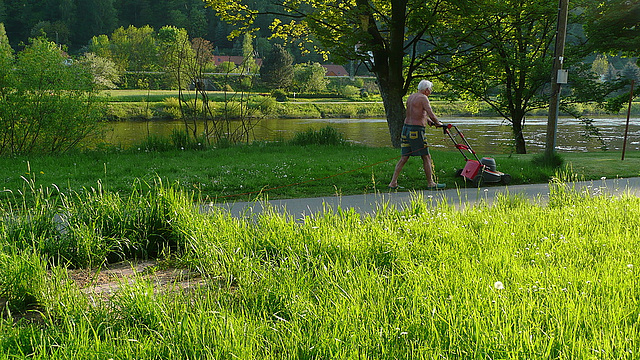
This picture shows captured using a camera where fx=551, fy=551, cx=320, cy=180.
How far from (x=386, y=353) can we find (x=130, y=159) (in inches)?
408

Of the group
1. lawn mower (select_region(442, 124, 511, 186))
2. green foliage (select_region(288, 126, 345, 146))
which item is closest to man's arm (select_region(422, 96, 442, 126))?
lawn mower (select_region(442, 124, 511, 186))

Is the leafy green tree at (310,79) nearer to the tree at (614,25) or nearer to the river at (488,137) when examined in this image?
the river at (488,137)

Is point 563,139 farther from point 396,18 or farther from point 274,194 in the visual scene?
point 274,194

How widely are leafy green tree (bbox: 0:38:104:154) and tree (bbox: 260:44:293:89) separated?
191 feet

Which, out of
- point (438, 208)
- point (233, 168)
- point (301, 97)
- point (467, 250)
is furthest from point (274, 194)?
point (301, 97)

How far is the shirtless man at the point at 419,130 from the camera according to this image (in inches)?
377

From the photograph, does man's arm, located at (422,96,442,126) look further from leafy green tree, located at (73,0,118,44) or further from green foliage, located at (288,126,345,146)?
leafy green tree, located at (73,0,118,44)

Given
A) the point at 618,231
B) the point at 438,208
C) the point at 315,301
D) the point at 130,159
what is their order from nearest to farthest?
the point at 315,301
the point at 618,231
the point at 438,208
the point at 130,159

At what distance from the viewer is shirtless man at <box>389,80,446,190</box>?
9.58 m

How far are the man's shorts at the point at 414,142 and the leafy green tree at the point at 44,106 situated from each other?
937 centimetres

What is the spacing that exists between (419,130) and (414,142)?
236 mm

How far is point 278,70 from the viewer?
7525cm

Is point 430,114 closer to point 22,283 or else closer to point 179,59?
point 22,283

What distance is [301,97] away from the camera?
7594 cm
